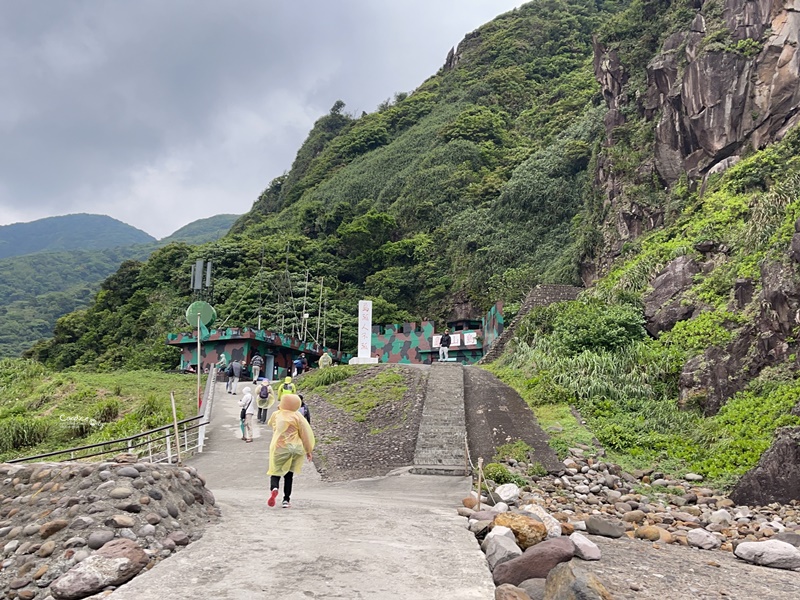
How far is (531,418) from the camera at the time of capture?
15.0m

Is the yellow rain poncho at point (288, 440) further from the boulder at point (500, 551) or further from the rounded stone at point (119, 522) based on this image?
the boulder at point (500, 551)

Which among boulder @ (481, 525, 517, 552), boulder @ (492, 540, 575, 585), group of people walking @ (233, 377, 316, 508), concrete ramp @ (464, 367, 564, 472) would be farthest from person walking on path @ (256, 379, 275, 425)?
boulder @ (492, 540, 575, 585)

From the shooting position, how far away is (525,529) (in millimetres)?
6363

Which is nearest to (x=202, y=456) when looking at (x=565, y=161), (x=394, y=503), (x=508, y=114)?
(x=394, y=503)

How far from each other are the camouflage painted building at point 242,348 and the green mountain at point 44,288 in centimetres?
3794

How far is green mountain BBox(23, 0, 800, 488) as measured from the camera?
1529 centimetres

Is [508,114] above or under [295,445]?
above

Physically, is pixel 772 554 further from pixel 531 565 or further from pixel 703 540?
pixel 531 565

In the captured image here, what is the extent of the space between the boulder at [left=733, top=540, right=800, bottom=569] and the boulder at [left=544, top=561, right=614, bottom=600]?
345cm

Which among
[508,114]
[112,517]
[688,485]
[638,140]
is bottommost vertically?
[688,485]

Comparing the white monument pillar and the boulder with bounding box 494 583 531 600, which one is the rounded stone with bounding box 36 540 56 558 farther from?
the white monument pillar

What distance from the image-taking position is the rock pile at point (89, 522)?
16.2 ft

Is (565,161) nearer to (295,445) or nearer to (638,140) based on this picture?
(638,140)

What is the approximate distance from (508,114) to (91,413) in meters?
55.6
